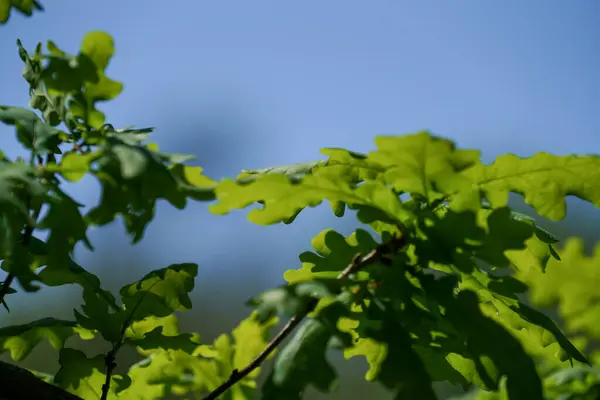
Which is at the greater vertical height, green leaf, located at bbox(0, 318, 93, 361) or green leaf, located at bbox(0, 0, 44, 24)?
green leaf, located at bbox(0, 0, 44, 24)

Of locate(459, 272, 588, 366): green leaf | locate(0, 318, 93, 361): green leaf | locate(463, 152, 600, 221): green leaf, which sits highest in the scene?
locate(463, 152, 600, 221): green leaf

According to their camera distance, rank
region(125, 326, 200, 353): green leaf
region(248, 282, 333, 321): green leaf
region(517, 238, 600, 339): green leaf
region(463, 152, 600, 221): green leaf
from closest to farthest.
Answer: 1. region(248, 282, 333, 321): green leaf
2. region(463, 152, 600, 221): green leaf
3. region(125, 326, 200, 353): green leaf
4. region(517, 238, 600, 339): green leaf

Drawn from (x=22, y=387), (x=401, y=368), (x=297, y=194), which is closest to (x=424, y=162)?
(x=297, y=194)

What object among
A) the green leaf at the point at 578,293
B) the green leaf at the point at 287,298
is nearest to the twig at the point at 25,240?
the green leaf at the point at 287,298

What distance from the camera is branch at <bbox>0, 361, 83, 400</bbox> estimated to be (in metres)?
0.98

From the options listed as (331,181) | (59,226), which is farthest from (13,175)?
(331,181)

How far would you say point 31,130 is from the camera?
38.7 inches

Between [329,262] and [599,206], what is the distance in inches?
17.5

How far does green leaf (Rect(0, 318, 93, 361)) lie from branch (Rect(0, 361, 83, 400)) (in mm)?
229

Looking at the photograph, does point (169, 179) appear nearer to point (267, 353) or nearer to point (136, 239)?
point (136, 239)

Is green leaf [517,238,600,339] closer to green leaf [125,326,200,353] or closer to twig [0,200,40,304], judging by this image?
green leaf [125,326,200,353]

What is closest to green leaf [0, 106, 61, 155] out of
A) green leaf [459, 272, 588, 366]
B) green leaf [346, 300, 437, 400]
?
green leaf [346, 300, 437, 400]

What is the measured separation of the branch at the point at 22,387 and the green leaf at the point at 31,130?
335 millimetres

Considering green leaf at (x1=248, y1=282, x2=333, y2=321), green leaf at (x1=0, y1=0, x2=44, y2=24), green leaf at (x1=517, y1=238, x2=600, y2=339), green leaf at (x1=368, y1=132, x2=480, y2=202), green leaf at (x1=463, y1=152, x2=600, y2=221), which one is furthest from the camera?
green leaf at (x1=517, y1=238, x2=600, y2=339)
